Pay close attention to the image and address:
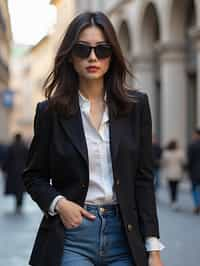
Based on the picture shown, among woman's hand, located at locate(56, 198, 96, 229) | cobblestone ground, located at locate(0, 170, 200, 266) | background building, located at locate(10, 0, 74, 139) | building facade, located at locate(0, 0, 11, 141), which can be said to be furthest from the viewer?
background building, located at locate(10, 0, 74, 139)

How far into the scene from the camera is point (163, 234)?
38.8 feet

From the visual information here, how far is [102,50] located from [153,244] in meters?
0.85

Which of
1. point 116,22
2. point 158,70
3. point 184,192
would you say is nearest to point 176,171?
point 184,192

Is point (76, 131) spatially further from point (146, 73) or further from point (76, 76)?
point (146, 73)

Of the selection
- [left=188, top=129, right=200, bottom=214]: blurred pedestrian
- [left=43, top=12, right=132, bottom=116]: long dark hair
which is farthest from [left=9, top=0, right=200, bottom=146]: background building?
[left=43, top=12, right=132, bottom=116]: long dark hair

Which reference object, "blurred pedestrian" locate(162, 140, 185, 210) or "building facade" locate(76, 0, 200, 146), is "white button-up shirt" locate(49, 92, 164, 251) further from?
"building facade" locate(76, 0, 200, 146)

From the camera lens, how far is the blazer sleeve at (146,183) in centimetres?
329

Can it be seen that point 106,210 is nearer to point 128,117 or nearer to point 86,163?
point 86,163

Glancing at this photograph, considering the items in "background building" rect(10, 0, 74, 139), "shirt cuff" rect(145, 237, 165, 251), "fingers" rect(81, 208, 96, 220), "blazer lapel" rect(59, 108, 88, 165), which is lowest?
"background building" rect(10, 0, 74, 139)

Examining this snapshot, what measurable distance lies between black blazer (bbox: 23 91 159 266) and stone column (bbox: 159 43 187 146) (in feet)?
73.9

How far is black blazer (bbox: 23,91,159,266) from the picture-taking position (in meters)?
3.20

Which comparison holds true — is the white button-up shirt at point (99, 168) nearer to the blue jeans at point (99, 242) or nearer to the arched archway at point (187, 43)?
the blue jeans at point (99, 242)

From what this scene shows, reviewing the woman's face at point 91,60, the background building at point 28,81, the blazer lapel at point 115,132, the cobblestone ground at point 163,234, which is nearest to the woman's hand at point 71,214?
the blazer lapel at point 115,132

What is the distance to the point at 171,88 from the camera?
86.1 ft
